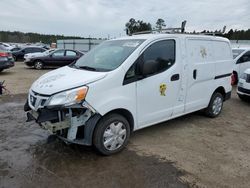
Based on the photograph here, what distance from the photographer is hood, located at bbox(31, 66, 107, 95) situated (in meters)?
3.52

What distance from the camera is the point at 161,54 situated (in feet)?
14.8

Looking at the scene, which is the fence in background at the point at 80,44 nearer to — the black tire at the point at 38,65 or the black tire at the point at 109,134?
the black tire at the point at 38,65

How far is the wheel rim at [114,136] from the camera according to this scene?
3.80 m

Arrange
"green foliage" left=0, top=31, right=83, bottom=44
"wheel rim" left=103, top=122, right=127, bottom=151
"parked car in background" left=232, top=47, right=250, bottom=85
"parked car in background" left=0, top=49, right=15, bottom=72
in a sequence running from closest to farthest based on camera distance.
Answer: "wheel rim" left=103, top=122, right=127, bottom=151, "parked car in background" left=232, top=47, right=250, bottom=85, "parked car in background" left=0, top=49, right=15, bottom=72, "green foliage" left=0, top=31, right=83, bottom=44

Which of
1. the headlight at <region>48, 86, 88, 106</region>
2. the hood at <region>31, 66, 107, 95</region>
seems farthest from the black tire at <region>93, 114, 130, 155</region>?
the hood at <region>31, 66, 107, 95</region>

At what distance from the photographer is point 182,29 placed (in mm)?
5090

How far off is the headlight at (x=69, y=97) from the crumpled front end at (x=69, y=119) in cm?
4

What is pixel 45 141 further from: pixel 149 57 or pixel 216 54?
pixel 216 54

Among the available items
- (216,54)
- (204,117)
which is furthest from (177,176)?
(216,54)

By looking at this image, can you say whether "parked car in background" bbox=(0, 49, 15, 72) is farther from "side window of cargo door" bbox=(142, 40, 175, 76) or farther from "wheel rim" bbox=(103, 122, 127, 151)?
"wheel rim" bbox=(103, 122, 127, 151)

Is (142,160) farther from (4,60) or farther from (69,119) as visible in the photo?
(4,60)

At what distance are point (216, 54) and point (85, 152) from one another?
371 centimetres

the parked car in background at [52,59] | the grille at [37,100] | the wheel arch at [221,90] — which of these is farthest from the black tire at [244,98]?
the parked car in background at [52,59]

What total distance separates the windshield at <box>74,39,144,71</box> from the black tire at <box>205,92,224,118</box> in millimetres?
2597
